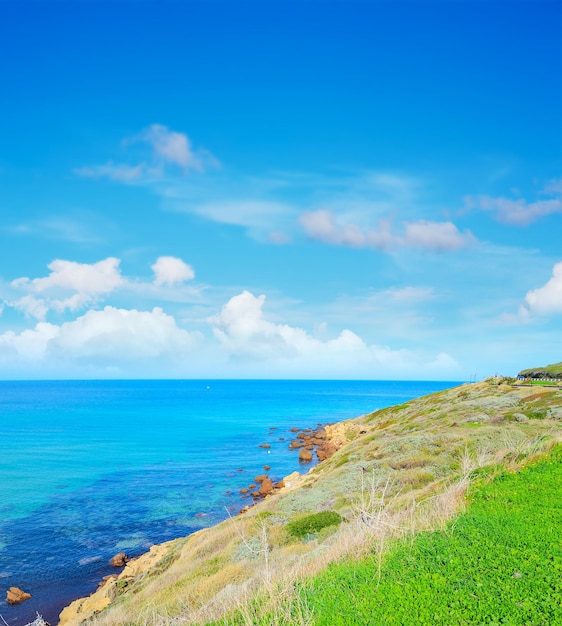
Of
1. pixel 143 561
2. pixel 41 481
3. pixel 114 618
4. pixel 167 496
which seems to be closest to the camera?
pixel 114 618

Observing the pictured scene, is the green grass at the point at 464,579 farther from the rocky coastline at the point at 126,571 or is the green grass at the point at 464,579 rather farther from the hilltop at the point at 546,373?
the hilltop at the point at 546,373

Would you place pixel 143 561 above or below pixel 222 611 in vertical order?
below

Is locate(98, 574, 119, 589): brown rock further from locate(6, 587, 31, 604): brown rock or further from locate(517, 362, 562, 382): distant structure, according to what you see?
locate(517, 362, 562, 382): distant structure

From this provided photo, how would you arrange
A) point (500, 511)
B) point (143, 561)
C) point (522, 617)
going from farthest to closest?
point (143, 561)
point (500, 511)
point (522, 617)

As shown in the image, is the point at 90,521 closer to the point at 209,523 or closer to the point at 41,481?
the point at 209,523

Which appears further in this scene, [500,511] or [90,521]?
[90,521]

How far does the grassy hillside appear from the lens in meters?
10.1

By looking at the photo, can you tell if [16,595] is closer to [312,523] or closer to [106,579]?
[106,579]

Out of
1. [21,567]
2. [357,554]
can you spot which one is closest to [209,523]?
[21,567]

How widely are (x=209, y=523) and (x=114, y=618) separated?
2084 cm

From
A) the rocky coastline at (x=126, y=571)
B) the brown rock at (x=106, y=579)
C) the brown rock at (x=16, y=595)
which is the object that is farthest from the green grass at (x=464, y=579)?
the brown rock at (x=16, y=595)

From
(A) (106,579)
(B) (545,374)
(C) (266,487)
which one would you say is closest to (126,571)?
(A) (106,579)

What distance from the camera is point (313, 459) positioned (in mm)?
60562

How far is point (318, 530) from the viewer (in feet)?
58.5
